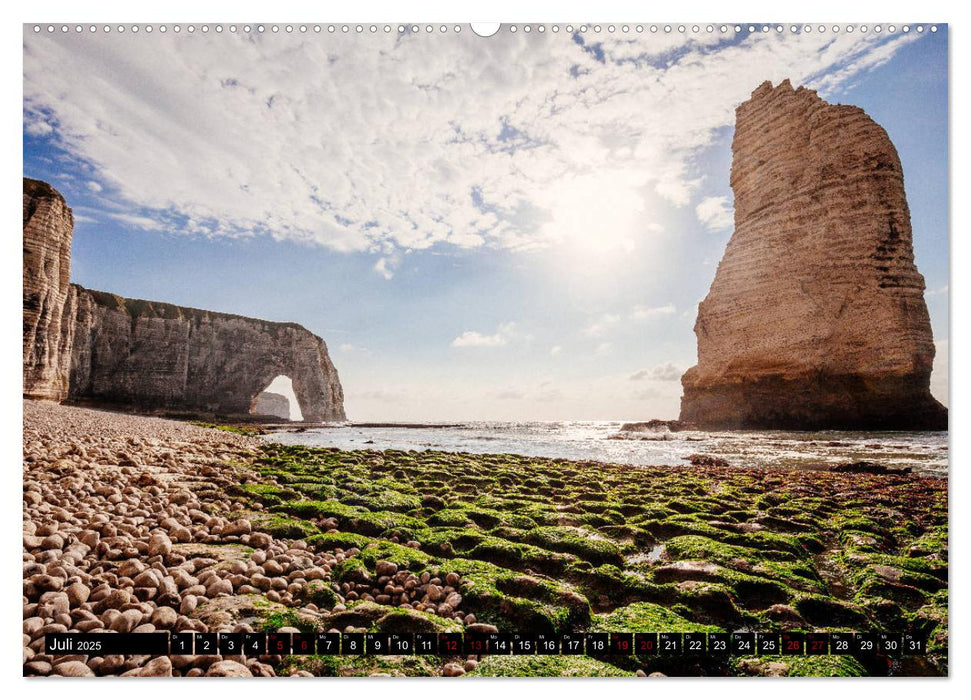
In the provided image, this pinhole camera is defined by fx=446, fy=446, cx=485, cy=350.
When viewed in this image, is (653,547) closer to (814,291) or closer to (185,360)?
(814,291)

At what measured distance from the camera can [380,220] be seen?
15.2 ft

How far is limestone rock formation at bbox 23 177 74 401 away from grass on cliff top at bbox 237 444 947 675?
3.75 m

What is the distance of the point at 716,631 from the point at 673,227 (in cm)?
336

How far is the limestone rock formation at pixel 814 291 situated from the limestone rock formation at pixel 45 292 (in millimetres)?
20142

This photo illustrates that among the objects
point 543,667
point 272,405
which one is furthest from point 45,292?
point 272,405

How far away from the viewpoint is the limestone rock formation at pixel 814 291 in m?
18.9

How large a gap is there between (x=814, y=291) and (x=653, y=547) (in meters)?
24.7

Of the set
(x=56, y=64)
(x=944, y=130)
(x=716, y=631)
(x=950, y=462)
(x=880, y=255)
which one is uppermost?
(x=880, y=255)

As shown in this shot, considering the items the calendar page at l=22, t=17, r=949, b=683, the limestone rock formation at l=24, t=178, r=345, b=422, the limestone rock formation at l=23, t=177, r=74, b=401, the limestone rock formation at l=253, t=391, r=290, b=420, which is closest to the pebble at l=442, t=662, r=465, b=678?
the calendar page at l=22, t=17, r=949, b=683

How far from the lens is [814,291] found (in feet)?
75.6

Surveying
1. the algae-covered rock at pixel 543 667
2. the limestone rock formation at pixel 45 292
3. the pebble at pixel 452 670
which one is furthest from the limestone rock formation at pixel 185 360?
the algae-covered rock at pixel 543 667

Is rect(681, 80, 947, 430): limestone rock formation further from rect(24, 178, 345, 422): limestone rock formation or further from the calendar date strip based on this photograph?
rect(24, 178, 345, 422): limestone rock formation
